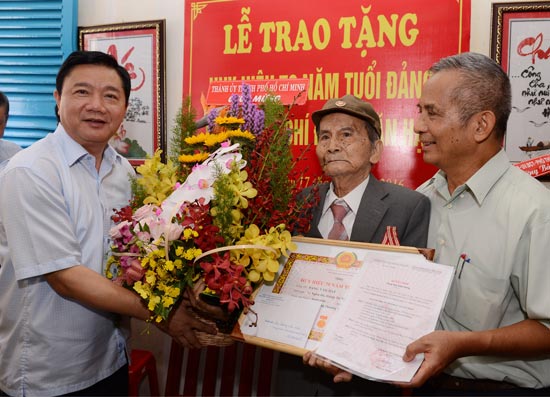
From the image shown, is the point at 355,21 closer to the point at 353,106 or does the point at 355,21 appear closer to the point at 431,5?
the point at 431,5

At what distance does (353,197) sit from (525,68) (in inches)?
49.6

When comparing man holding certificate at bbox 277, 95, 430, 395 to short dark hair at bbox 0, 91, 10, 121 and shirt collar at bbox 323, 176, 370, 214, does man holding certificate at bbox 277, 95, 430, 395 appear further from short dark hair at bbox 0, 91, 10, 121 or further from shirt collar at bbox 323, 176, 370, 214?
short dark hair at bbox 0, 91, 10, 121

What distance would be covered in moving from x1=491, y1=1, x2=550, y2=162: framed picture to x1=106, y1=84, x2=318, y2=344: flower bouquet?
1.34m

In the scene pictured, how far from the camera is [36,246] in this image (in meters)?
1.50

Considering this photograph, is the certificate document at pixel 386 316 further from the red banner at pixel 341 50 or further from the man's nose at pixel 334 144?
the red banner at pixel 341 50

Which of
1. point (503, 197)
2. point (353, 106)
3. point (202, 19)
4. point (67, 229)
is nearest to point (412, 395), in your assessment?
point (503, 197)

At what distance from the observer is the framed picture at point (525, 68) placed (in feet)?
7.18

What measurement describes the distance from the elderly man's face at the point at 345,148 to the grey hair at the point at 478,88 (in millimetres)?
375

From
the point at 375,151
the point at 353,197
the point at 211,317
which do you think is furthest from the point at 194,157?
the point at 375,151

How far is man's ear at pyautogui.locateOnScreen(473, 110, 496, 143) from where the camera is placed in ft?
4.73

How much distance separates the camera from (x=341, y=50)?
2.46 meters

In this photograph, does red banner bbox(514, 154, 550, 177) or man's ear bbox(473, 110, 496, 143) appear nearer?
man's ear bbox(473, 110, 496, 143)

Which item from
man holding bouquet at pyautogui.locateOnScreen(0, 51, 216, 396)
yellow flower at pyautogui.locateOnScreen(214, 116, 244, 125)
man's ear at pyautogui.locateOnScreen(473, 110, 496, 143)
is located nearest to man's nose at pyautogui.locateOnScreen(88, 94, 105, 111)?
man holding bouquet at pyautogui.locateOnScreen(0, 51, 216, 396)

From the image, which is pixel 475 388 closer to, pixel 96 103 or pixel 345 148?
pixel 345 148
